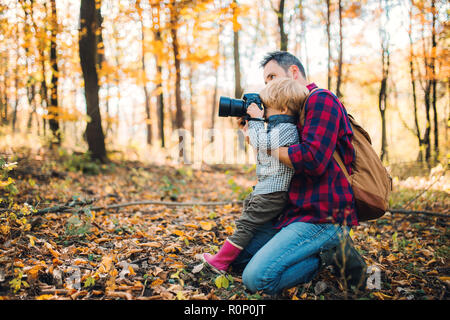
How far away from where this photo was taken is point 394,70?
11.6 meters

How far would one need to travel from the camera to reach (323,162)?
73.1 inches

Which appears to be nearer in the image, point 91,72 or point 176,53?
point 91,72

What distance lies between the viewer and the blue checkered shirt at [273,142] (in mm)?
2002

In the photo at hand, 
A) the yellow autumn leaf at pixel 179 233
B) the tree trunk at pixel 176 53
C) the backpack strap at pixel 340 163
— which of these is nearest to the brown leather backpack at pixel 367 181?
the backpack strap at pixel 340 163

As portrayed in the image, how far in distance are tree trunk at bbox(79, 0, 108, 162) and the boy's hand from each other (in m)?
4.71

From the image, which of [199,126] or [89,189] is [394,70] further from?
[199,126]

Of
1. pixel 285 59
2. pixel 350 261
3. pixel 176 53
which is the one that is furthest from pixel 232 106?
pixel 176 53

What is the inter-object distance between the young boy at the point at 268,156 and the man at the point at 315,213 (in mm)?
95

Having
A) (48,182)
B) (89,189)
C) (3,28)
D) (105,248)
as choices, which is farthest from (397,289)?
(3,28)

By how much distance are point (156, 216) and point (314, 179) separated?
2.21 meters

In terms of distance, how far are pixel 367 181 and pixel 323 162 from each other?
38 centimetres

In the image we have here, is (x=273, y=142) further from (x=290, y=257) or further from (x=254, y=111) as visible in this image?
(x=290, y=257)

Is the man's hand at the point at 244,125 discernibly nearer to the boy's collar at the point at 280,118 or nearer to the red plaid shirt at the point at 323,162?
the boy's collar at the point at 280,118

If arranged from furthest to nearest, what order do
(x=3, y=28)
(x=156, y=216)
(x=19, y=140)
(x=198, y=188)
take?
1. (x=19, y=140)
2. (x=198, y=188)
3. (x=3, y=28)
4. (x=156, y=216)
